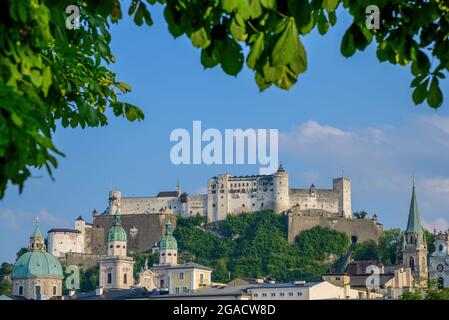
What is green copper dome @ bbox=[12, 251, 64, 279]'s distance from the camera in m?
87.6

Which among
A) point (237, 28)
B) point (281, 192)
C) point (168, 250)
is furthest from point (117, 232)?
point (237, 28)

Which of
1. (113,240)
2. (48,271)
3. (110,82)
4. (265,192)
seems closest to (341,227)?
(265,192)

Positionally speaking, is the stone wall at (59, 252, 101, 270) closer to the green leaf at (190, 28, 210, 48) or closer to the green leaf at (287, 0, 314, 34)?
the green leaf at (190, 28, 210, 48)

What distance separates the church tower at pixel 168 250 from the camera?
96.9m

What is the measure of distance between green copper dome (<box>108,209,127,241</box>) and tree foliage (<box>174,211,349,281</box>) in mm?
7670

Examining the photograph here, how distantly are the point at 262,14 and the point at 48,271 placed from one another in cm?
8492

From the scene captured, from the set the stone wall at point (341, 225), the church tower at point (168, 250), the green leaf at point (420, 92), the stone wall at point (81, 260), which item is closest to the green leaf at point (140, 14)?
the green leaf at point (420, 92)

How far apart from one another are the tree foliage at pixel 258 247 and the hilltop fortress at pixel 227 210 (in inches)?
44.9

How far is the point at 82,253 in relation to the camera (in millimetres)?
104125

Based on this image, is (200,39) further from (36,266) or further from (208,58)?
(36,266)

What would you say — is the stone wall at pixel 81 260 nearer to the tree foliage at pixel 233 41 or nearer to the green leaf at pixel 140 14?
the green leaf at pixel 140 14

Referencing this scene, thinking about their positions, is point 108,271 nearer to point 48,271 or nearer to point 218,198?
point 48,271

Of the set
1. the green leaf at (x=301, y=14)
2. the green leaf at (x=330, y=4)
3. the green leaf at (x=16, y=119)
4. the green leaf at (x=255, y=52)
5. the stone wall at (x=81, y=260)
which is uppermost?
the stone wall at (x=81, y=260)
